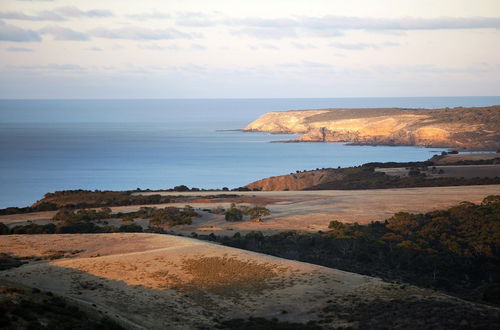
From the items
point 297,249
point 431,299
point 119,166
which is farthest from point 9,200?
point 431,299

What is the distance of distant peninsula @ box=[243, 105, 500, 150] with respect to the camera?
124694mm

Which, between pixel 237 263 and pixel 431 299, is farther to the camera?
pixel 237 263

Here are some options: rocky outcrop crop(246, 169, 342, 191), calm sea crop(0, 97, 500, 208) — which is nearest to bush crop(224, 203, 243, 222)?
rocky outcrop crop(246, 169, 342, 191)

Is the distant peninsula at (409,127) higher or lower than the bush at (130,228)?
higher

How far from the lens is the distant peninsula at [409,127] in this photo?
4909 inches

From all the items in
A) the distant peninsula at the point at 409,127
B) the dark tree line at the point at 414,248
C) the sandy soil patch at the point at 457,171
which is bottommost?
the dark tree line at the point at 414,248

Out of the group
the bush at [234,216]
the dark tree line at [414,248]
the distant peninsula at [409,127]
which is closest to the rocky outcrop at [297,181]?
the bush at [234,216]

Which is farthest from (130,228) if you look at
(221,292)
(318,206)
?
(318,206)

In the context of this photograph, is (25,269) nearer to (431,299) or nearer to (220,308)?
(220,308)

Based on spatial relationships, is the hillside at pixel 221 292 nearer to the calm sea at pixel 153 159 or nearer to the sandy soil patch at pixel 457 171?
the sandy soil patch at pixel 457 171

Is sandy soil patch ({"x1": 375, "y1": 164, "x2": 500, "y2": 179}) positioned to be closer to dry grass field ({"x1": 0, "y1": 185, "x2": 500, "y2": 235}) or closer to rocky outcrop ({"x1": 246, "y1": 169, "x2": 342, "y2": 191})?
rocky outcrop ({"x1": 246, "y1": 169, "x2": 342, "y2": 191})

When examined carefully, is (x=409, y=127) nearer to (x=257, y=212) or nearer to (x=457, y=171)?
(x=457, y=171)

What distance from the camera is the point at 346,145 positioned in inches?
5723

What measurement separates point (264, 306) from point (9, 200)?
60062mm
